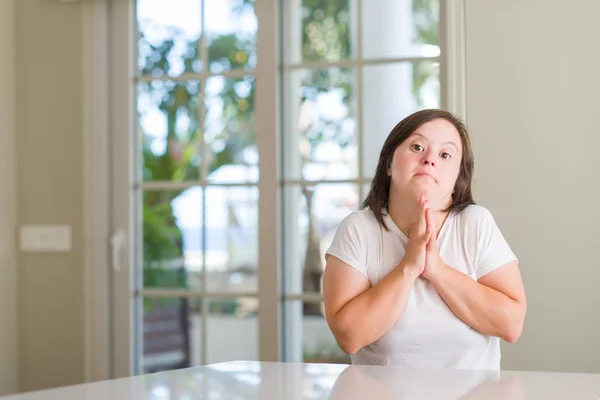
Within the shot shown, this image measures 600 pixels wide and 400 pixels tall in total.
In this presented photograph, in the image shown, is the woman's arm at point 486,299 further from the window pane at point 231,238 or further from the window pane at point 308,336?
the window pane at point 231,238

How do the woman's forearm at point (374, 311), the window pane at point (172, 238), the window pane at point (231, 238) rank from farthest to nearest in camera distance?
1. the window pane at point (172, 238)
2. the window pane at point (231, 238)
3. the woman's forearm at point (374, 311)

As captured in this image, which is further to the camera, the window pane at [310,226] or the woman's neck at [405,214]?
the window pane at [310,226]

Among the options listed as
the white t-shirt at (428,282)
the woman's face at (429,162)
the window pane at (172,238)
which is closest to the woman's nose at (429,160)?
the woman's face at (429,162)

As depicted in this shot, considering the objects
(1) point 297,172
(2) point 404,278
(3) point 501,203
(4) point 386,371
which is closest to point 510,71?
(3) point 501,203

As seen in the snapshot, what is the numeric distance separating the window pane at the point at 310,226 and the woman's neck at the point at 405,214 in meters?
1.21

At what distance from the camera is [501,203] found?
277 centimetres

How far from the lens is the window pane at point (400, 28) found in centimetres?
302

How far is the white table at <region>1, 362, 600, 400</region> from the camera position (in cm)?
120

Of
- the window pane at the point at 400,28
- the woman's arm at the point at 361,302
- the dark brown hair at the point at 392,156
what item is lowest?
the woman's arm at the point at 361,302

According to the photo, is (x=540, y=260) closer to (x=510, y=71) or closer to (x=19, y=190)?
(x=510, y=71)

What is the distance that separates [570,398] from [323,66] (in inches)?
87.2

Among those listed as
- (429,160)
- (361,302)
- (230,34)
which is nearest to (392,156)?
(429,160)

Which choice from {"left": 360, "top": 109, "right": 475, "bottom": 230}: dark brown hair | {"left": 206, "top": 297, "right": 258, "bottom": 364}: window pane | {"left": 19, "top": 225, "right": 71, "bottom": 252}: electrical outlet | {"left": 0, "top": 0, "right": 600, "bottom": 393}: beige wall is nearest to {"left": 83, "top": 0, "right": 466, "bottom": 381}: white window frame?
{"left": 19, "top": 225, "right": 71, "bottom": 252}: electrical outlet

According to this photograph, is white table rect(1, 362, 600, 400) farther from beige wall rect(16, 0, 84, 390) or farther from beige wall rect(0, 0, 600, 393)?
beige wall rect(16, 0, 84, 390)
